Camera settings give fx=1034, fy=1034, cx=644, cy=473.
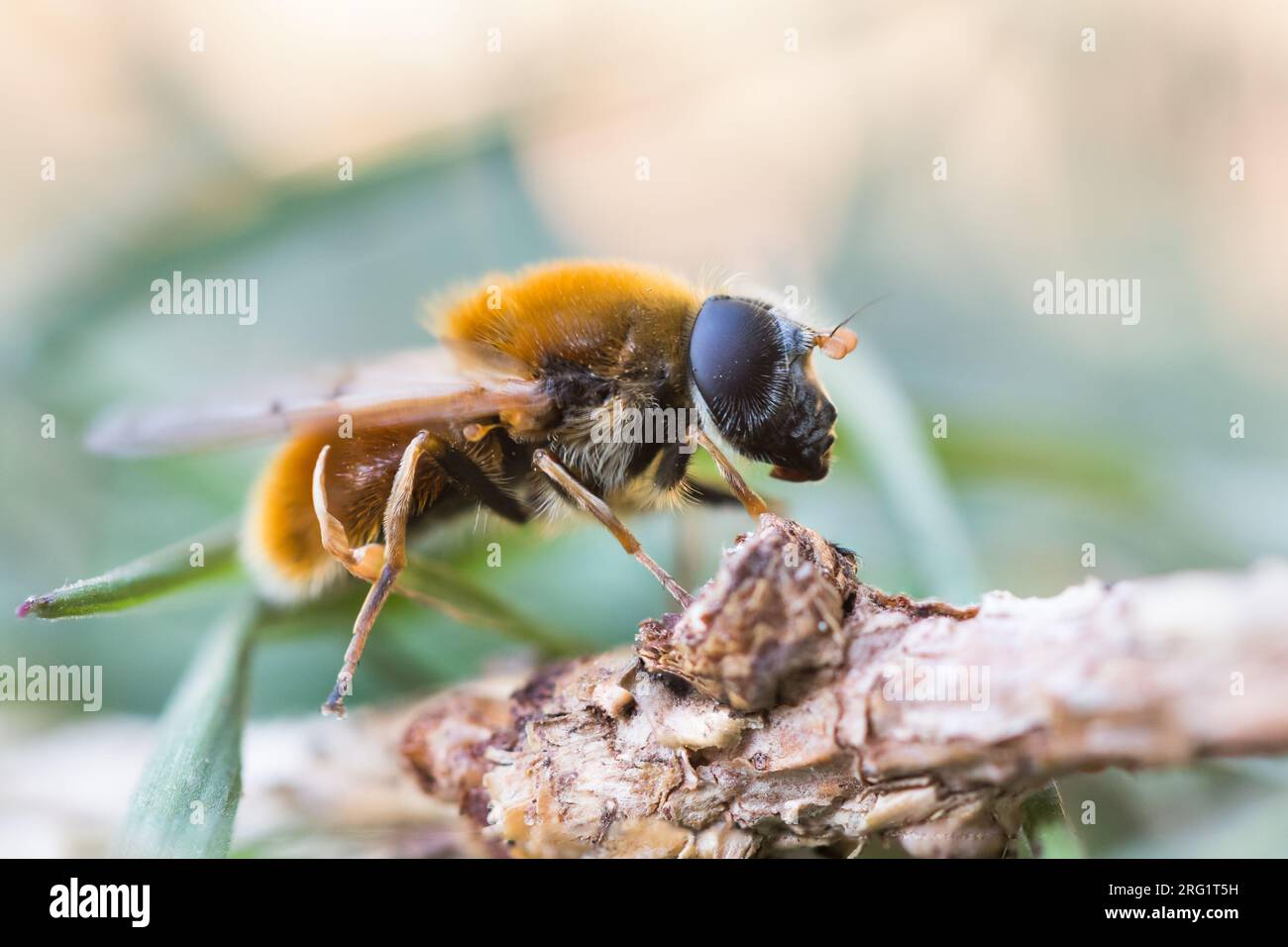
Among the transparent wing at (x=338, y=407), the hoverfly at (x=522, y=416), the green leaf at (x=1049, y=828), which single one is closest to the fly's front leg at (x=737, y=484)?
the hoverfly at (x=522, y=416)

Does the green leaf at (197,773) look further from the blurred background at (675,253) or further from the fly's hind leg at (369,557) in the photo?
the blurred background at (675,253)

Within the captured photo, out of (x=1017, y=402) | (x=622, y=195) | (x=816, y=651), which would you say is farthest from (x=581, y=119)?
(x=816, y=651)

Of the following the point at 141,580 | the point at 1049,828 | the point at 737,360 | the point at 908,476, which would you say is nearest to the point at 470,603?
the point at 141,580

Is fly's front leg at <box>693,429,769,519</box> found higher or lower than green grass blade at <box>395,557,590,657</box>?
higher

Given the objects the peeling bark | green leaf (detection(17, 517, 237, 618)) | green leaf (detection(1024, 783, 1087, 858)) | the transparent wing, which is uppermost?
the transparent wing

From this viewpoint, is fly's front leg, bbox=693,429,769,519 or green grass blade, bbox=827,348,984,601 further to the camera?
green grass blade, bbox=827,348,984,601

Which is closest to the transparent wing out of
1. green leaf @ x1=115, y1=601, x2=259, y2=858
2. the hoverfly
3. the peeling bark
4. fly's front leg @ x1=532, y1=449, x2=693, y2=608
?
the hoverfly

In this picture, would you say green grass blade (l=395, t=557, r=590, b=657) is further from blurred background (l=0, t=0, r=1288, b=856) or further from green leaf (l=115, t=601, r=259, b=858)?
green leaf (l=115, t=601, r=259, b=858)
